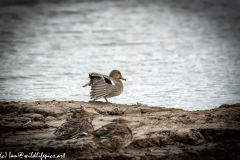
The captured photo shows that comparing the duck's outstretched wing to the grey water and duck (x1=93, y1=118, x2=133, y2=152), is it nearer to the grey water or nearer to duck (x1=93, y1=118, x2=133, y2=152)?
the grey water

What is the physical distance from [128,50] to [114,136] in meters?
9.45

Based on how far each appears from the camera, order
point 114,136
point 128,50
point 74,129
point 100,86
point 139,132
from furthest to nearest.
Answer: point 128,50, point 100,86, point 139,132, point 74,129, point 114,136

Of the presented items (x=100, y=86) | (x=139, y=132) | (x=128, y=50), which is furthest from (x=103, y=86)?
(x=128, y=50)

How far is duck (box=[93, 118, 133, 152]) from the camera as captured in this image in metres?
7.37

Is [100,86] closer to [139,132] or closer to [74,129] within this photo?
[139,132]

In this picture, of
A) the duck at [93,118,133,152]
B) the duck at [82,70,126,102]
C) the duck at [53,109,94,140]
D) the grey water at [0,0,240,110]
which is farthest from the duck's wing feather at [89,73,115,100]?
the duck at [93,118,133,152]

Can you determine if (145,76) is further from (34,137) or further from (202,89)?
A: (34,137)

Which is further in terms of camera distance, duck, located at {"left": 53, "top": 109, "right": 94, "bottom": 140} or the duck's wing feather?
the duck's wing feather

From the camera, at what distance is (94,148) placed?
734 cm

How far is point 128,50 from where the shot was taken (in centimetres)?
1670

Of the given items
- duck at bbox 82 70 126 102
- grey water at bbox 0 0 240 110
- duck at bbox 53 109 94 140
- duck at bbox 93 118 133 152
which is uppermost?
grey water at bbox 0 0 240 110

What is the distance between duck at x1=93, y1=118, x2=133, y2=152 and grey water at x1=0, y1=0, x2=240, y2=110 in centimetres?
314

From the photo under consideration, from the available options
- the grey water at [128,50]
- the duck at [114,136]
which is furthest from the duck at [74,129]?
the grey water at [128,50]

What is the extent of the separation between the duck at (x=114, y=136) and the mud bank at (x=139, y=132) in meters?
0.08
